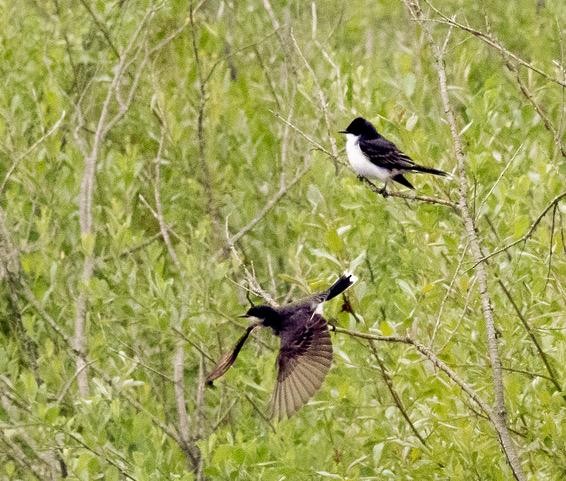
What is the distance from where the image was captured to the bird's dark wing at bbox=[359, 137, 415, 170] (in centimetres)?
578

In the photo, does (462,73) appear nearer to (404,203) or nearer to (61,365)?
(404,203)

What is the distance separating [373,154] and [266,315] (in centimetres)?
130

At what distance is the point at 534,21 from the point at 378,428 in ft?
16.7

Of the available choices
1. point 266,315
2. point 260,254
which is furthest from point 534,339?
point 260,254

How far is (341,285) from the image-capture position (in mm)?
4777

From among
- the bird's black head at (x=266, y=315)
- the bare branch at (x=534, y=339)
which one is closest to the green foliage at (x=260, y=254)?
the bare branch at (x=534, y=339)

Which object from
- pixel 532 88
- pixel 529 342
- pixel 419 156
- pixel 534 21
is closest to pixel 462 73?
pixel 532 88

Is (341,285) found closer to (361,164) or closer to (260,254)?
(361,164)

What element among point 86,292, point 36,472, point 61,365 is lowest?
point 36,472

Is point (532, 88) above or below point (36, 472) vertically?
above

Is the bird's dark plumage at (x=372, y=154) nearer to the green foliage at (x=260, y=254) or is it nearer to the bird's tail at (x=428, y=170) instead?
the green foliage at (x=260, y=254)

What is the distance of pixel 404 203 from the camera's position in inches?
239

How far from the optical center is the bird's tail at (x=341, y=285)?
4.70 meters

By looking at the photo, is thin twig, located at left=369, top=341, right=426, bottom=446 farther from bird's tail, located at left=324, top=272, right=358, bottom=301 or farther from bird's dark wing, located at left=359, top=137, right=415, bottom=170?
bird's dark wing, located at left=359, top=137, right=415, bottom=170
